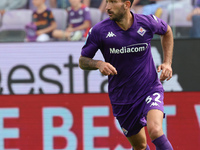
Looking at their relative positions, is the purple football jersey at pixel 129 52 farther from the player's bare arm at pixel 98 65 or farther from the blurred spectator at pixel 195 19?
the blurred spectator at pixel 195 19

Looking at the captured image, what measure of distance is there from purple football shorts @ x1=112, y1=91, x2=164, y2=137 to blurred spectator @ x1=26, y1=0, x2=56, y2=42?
2.61 m

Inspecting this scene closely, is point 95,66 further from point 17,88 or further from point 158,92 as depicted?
point 17,88

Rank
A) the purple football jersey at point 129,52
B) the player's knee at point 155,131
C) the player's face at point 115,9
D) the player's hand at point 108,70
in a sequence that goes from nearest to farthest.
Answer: the player's hand at point 108,70 → the player's knee at point 155,131 → the player's face at point 115,9 → the purple football jersey at point 129,52

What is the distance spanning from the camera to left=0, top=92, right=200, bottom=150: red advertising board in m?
7.55

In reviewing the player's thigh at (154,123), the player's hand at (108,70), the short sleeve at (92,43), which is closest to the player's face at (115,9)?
the short sleeve at (92,43)

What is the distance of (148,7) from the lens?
752 centimetres

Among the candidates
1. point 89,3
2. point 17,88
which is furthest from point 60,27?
point 17,88

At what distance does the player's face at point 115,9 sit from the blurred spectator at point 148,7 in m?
2.55

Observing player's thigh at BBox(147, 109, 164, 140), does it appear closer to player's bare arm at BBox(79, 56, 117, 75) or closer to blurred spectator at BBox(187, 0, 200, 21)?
player's bare arm at BBox(79, 56, 117, 75)

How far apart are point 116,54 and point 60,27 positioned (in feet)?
8.71

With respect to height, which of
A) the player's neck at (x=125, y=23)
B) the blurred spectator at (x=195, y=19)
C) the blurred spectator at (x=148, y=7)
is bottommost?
the blurred spectator at (x=195, y=19)

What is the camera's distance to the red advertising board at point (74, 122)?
7.55 metres

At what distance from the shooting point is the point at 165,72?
4957 millimetres

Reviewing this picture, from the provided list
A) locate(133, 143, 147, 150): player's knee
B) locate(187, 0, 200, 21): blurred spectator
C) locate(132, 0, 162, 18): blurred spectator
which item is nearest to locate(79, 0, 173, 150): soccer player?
locate(133, 143, 147, 150): player's knee
